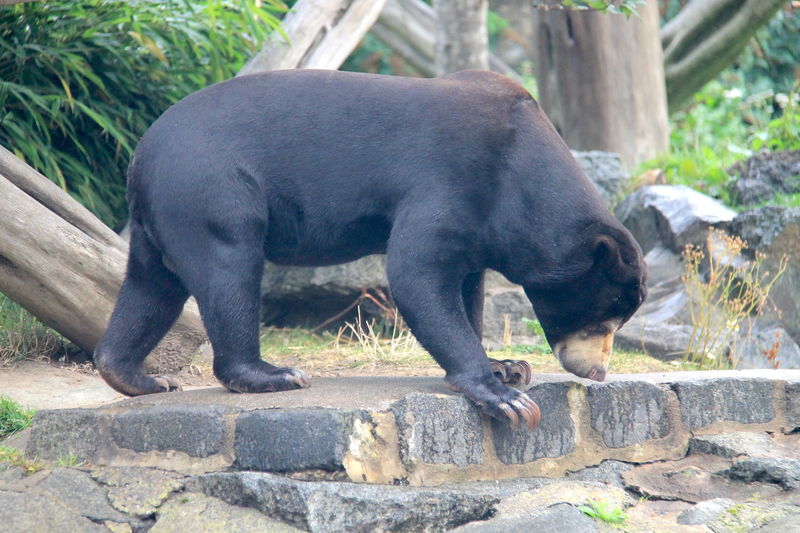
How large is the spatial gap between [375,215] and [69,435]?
4.12 ft

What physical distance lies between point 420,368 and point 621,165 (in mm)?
3273

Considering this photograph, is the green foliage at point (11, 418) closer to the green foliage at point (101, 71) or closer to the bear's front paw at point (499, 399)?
the bear's front paw at point (499, 399)

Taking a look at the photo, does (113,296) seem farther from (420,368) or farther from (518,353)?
(518,353)

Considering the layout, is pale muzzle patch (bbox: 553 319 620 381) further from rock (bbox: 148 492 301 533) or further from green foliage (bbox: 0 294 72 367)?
green foliage (bbox: 0 294 72 367)

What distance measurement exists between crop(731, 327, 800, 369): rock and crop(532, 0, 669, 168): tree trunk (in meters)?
2.88

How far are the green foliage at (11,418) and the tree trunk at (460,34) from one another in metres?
4.98

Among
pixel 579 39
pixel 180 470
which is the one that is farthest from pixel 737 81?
pixel 180 470

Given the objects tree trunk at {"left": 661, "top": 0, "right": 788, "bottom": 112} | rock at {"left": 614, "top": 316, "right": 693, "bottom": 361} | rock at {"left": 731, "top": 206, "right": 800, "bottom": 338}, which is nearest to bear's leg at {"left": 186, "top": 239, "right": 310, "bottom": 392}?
rock at {"left": 614, "top": 316, "right": 693, "bottom": 361}

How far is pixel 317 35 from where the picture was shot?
615 cm

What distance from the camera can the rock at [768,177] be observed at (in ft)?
21.6

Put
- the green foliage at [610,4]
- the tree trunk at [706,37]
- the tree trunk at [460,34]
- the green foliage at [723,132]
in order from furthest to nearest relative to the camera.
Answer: the tree trunk at [460,34]
the tree trunk at [706,37]
the green foliage at [723,132]
the green foliage at [610,4]

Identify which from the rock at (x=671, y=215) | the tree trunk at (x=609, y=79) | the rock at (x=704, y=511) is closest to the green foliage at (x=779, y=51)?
the tree trunk at (x=609, y=79)

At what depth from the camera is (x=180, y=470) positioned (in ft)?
10.0

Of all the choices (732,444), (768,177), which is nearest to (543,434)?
(732,444)
